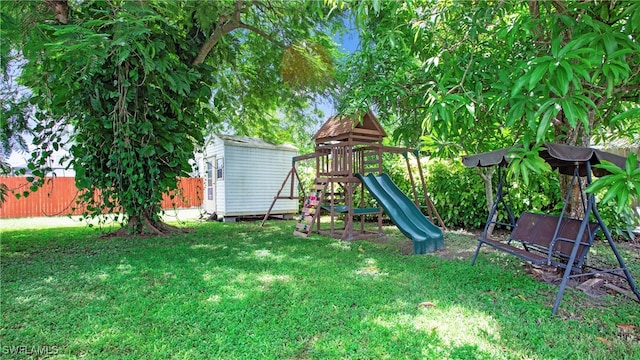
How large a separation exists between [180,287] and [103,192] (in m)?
2.97

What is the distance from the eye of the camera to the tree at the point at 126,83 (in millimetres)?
4039

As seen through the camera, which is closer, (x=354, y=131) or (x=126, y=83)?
(x=126, y=83)

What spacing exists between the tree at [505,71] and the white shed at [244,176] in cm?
574

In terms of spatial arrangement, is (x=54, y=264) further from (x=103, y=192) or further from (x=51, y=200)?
(x=51, y=200)

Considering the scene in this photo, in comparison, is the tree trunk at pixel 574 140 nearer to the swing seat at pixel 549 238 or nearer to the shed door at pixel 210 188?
the swing seat at pixel 549 238

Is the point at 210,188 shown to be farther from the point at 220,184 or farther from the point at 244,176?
the point at 244,176

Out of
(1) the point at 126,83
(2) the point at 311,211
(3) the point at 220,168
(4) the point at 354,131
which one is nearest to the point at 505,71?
(4) the point at 354,131

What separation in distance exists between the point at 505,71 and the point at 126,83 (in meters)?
4.82

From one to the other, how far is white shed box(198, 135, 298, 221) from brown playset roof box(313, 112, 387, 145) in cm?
328

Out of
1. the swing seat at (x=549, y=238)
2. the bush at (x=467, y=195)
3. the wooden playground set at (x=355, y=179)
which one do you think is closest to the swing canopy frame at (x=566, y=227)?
the swing seat at (x=549, y=238)

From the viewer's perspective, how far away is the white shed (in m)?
9.64

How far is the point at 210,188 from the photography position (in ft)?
34.5

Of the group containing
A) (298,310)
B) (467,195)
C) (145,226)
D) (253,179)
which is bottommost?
(298,310)

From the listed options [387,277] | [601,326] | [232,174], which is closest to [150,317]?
[387,277]
